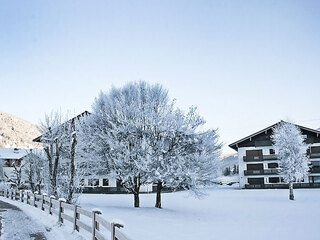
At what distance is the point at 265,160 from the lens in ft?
165

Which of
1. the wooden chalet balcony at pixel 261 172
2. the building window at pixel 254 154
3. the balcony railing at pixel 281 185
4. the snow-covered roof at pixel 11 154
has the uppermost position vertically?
the snow-covered roof at pixel 11 154

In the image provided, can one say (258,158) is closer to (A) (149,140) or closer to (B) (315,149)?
(B) (315,149)

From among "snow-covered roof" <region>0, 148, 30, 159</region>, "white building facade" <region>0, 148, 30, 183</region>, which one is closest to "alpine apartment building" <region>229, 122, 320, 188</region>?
"white building facade" <region>0, 148, 30, 183</region>

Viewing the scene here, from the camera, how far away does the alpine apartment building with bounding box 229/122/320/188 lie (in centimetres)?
4781

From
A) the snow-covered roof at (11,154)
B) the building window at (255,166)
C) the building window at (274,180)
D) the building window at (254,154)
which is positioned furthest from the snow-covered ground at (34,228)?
the snow-covered roof at (11,154)

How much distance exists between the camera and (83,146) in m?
21.2

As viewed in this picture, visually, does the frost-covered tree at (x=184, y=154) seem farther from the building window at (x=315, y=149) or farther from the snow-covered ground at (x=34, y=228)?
the building window at (x=315, y=149)

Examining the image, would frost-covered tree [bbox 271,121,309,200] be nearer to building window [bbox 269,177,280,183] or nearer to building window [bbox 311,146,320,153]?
building window [bbox 269,177,280,183]

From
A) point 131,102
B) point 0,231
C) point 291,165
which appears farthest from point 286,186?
point 0,231

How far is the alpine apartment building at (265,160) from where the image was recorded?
47812 mm

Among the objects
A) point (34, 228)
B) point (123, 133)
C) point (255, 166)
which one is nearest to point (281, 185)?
point (255, 166)

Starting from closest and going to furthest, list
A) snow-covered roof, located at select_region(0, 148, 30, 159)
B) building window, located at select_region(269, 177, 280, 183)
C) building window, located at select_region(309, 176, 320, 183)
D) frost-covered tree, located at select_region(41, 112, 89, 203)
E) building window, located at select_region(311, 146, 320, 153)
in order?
frost-covered tree, located at select_region(41, 112, 89, 203) < building window, located at select_region(309, 176, 320, 183) < building window, located at select_region(311, 146, 320, 153) < building window, located at select_region(269, 177, 280, 183) < snow-covered roof, located at select_region(0, 148, 30, 159)

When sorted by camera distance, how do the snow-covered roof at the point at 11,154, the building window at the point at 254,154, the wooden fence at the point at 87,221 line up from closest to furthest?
the wooden fence at the point at 87,221
the building window at the point at 254,154
the snow-covered roof at the point at 11,154

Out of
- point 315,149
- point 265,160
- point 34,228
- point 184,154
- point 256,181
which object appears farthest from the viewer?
point 265,160
